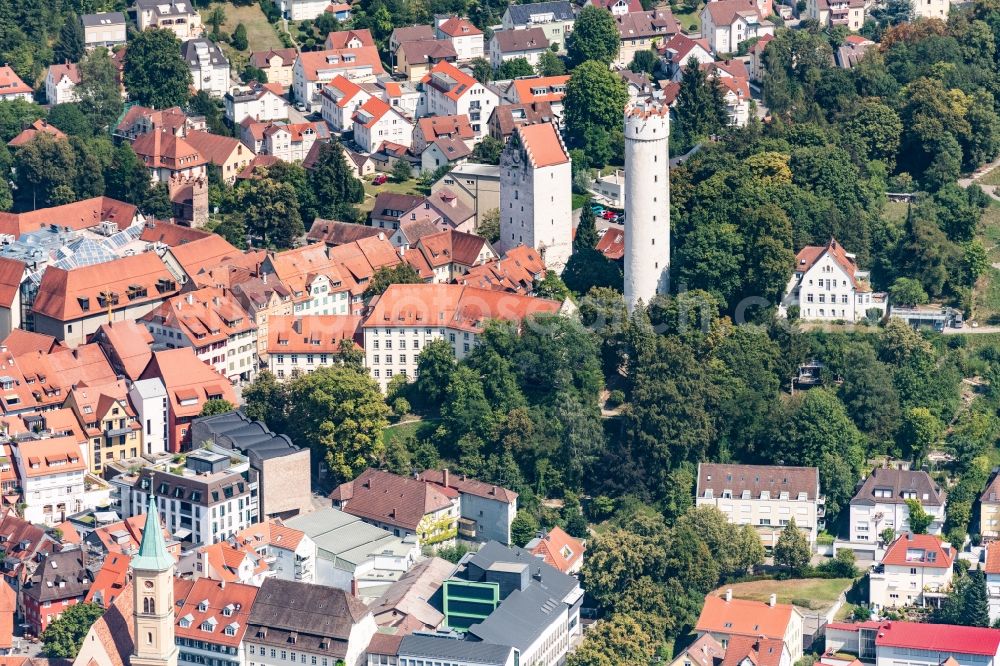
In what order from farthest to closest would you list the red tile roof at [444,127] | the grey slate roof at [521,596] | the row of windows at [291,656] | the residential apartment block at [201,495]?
1. the red tile roof at [444,127]
2. the residential apartment block at [201,495]
3. the grey slate roof at [521,596]
4. the row of windows at [291,656]

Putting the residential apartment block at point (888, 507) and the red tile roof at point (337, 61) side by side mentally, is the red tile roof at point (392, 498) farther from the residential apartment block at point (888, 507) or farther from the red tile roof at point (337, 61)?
the red tile roof at point (337, 61)

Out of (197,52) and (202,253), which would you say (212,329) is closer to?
(202,253)

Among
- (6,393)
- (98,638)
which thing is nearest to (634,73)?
(6,393)

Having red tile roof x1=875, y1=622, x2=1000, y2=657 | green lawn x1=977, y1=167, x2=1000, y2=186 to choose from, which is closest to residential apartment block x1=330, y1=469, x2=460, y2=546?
red tile roof x1=875, y1=622, x2=1000, y2=657

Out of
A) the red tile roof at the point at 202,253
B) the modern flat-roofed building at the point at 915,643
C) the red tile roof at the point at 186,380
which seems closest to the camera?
the modern flat-roofed building at the point at 915,643

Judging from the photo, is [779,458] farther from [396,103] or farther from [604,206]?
[396,103]

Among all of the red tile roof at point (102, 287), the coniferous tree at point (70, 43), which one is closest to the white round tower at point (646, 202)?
the red tile roof at point (102, 287)

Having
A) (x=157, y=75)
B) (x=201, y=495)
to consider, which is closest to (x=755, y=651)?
(x=201, y=495)
